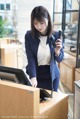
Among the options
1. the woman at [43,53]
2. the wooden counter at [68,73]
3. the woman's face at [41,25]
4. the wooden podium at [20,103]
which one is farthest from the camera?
the wooden counter at [68,73]

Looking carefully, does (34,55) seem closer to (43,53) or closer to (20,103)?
(43,53)

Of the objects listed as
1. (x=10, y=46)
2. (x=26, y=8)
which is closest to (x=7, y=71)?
(x=10, y=46)

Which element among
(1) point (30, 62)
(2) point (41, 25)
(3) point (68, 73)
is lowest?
(3) point (68, 73)

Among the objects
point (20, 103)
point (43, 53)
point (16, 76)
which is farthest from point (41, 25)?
point (20, 103)

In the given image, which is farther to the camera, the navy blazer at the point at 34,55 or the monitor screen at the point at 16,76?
the navy blazer at the point at 34,55

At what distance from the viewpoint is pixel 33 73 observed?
1.69 m

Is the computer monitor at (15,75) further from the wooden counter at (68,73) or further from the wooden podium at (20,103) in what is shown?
the wooden counter at (68,73)

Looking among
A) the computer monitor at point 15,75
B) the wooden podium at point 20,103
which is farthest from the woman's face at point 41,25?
the wooden podium at point 20,103

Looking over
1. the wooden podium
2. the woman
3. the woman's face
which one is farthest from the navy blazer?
the wooden podium

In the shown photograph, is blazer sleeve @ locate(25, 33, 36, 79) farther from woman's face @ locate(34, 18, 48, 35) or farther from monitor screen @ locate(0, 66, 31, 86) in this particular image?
monitor screen @ locate(0, 66, 31, 86)

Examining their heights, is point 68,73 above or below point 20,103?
below

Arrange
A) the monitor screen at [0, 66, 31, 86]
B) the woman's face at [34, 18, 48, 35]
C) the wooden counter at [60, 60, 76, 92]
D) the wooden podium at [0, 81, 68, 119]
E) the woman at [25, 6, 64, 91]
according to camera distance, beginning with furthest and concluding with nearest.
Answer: the wooden counter at [60, 60, 76, 92], the woman at [25, 6, 64, 91], the woman's face at [34, 18, 48, 35], the monitor screen at [0, 66, 31, 86], the wooden podium at [0, 81, 68, 119]

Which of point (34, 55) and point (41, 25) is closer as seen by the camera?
point (41, 25)

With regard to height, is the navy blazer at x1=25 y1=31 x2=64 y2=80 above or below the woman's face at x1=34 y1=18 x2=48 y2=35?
below
